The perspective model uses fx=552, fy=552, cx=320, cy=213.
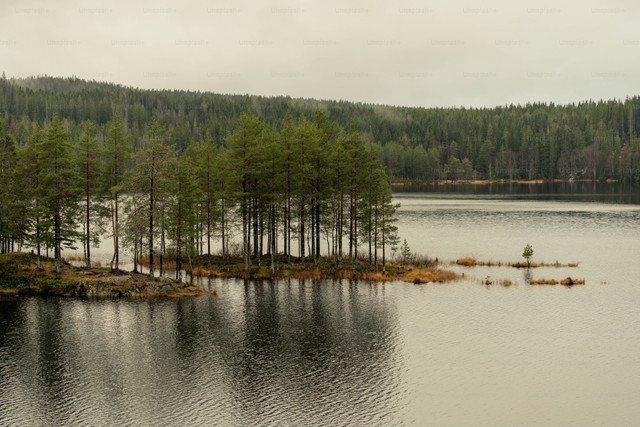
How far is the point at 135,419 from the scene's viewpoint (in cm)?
2877

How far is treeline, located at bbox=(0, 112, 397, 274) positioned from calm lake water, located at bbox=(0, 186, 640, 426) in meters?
8.97

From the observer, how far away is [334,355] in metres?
39.2

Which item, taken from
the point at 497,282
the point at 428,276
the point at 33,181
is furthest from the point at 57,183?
the point at 497,282

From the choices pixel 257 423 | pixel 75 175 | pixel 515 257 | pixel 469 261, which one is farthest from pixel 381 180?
pixel 257 423

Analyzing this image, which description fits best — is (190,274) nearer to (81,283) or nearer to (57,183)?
(81,283)

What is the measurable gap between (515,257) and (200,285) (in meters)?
46.5

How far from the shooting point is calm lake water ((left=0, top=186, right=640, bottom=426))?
99.7 ft

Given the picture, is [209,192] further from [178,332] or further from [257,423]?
[257,423]

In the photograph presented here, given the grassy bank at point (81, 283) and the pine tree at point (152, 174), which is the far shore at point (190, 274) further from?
the pine tree at point (152, 174)

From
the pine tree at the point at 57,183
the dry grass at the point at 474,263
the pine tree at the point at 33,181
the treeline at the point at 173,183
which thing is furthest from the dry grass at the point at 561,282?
the pine tree at the point at 33,181

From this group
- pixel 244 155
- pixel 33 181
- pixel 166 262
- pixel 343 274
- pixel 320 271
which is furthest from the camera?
pixel 166 262

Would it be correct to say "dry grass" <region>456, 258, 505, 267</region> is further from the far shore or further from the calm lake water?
the calm lake water

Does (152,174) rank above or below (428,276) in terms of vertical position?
above

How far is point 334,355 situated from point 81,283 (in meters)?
32.0
